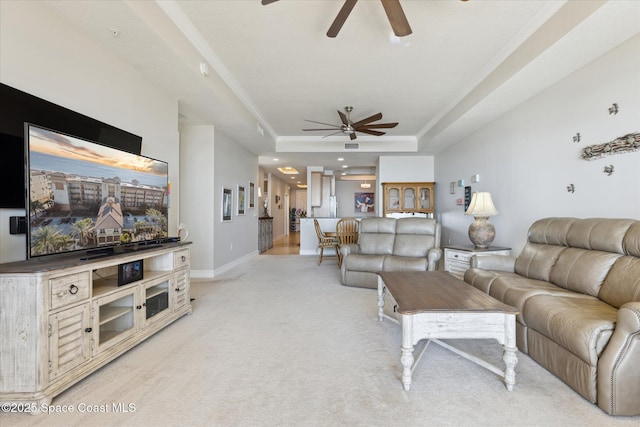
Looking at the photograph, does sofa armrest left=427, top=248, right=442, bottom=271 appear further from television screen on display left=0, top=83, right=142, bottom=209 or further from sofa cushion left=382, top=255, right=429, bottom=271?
television screen on display left=0, top=83, right=142, bottom=209

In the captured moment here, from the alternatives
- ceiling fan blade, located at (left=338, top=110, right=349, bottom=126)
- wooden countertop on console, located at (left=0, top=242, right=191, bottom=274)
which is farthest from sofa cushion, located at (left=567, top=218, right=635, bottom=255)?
wooden countertop on console, located at (left=0, top=242, right=191, bottom=274)

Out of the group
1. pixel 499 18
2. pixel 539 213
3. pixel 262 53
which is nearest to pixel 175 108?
pixel 262 53

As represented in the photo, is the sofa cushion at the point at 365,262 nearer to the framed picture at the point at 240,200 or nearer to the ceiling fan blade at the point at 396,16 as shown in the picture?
the ceiling fan blade at the point at 396,16

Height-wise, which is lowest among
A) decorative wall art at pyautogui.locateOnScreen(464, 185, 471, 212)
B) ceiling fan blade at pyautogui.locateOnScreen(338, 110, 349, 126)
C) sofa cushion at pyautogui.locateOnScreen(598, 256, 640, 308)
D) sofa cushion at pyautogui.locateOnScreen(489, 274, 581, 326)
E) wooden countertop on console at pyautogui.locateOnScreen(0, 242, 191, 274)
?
sofa cushion at pyautogui.locateOnScreen(489, 274, 581, 326)

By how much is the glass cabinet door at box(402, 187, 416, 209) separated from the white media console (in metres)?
6.51

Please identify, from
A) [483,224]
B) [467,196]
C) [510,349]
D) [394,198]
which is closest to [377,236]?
[483,224]

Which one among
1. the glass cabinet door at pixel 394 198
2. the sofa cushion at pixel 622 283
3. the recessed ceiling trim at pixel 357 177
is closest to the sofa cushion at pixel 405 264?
the sofa cushion at pixel 622 283

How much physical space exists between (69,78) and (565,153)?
4.70 metres

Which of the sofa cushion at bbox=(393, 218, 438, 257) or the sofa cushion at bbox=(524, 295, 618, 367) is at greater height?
the sofa cushion at bbox=(393, 218, 438, 257)

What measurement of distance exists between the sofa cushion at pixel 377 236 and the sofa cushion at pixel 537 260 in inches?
68.1

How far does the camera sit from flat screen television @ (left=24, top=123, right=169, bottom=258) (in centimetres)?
169

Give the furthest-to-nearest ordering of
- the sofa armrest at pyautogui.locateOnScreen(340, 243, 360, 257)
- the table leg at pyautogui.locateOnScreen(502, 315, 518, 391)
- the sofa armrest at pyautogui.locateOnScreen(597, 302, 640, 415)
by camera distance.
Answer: the sofa armrest at pyautogui.locateOnScreen(340, 243, 360, 257), the table leg at pyautogui.locateOnScreen(502, 315, 518, 391), the sofa armrest at pyautogui.locateOnScreen(597, 302, 640, 415)

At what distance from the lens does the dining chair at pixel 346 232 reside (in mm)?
5691

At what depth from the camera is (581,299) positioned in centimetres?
215
